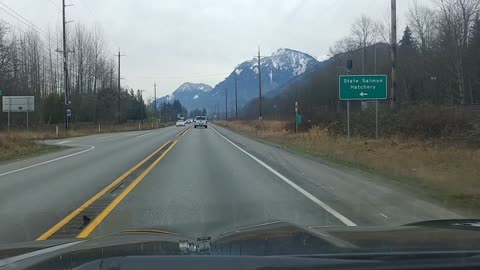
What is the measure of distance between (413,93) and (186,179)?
67853mm

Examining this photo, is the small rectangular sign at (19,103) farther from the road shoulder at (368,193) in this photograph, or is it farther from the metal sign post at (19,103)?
the road shoulder at (368,193)

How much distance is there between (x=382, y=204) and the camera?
413 inches

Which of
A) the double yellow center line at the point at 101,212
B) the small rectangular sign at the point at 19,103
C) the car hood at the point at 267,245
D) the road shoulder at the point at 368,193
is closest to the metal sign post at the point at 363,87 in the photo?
the road shoulder at the point at 368,193

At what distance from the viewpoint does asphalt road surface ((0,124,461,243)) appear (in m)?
8.43

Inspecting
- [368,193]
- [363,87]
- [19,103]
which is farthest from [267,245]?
[19,103]

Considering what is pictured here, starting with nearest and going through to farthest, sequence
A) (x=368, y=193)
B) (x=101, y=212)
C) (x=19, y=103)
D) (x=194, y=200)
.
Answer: (x=101, y=212) → (x=194, y=200) → (x=368, y=193) → (x=19, y=103)

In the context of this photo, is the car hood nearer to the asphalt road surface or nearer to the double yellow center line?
the asphalt road surface

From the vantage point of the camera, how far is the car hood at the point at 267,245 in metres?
3.49

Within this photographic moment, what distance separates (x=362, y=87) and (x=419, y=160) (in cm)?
1004

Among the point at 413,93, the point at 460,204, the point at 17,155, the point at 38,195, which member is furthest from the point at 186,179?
the point at 413,93

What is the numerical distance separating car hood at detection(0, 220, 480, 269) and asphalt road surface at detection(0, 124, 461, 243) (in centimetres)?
184

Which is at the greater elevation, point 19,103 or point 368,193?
point 19,103

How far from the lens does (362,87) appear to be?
27.8 meters

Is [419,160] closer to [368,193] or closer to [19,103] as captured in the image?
[368,193]
